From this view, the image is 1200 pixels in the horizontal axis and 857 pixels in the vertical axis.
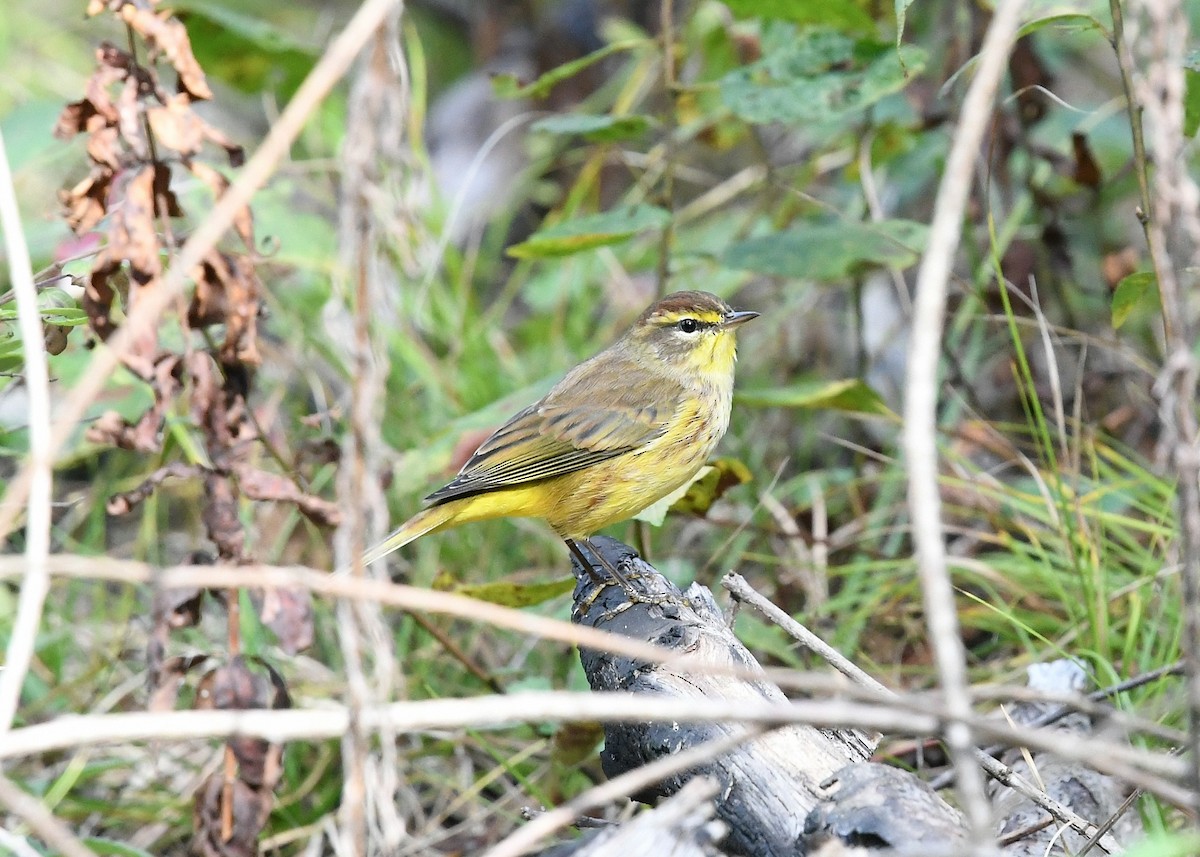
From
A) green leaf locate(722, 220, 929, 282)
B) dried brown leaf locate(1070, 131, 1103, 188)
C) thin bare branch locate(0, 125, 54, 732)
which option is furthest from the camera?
dried brown leaf locate(1070, 131, 1103, 188)

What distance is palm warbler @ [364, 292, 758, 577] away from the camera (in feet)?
13.1

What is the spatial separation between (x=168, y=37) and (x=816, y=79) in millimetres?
2280

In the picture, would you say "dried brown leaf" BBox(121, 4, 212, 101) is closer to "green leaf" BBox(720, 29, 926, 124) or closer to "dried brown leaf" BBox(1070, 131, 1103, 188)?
"green leaf" BBox(720, 29, 926, 124)

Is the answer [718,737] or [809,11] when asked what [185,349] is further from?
[809,11]

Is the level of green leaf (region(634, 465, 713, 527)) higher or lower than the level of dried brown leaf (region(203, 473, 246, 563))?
lower

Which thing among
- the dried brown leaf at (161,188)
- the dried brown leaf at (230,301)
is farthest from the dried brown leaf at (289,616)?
the dried brown leaf at (161,188)

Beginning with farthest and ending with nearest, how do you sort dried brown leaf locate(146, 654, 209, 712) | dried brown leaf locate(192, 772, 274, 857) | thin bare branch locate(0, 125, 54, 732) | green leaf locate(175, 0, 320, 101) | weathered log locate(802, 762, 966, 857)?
1. green leaf locate(175, 0, 320, 101)
2. dried brown leaf locate(192, 772, 274, 857)
3. dried brown leaf locate(146, 654, 209, 712)
4. weathered log locate(802, 762, 966, 857)
5. thin bare branch locate(0, 125, 54, 732)

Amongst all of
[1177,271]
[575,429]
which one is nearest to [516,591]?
[575,429]

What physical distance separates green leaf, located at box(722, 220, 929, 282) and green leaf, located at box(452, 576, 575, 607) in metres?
1.31

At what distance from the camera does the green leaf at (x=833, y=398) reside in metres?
4.00

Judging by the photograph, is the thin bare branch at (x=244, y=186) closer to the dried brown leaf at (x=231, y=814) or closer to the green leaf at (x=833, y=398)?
the dried brown leaf at (x=231, y=814)

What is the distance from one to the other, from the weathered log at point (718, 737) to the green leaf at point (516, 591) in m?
0.17

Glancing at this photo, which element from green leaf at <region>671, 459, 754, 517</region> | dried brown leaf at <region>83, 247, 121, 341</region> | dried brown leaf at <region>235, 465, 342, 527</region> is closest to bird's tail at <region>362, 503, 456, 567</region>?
green leaf at <region>671, 459, 754, 517</region>

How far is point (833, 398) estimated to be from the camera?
409 centimetres
